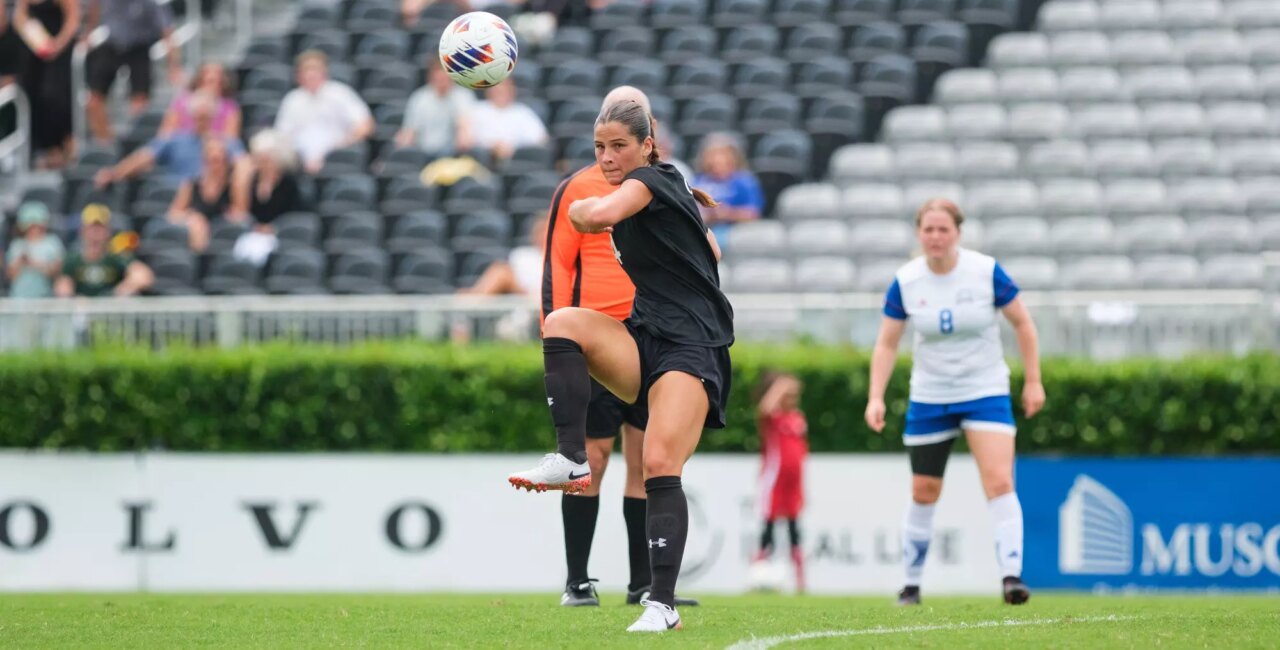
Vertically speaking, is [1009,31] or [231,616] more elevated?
[1009,31]

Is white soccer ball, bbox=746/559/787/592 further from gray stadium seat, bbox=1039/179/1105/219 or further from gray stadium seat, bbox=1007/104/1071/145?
gray stadium seat, bbox=1007/104/1071/145

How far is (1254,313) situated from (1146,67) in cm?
539

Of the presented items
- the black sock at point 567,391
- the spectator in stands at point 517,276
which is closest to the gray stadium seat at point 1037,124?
the spectator in stands at point 517,276

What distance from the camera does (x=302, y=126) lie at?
61.3 feet

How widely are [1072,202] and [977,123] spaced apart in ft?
5.30

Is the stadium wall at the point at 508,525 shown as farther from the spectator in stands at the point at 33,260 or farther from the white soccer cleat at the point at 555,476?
the white soccer cleat at the point at 555,476

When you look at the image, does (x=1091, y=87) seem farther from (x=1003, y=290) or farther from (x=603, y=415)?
(x=603, y=415)

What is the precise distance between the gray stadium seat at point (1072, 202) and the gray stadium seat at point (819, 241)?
1865 millimetres

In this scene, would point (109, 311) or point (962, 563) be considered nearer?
point (962, 563)

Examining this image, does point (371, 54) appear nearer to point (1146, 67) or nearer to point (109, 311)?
point (109, 311)

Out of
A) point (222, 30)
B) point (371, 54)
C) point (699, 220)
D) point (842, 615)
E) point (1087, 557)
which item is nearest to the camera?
point (699, 220)

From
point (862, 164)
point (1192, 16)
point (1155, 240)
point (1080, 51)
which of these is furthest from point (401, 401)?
point (1192, 16)

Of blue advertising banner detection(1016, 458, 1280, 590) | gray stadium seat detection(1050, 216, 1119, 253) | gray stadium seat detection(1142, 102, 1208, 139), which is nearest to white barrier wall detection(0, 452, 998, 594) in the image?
blue advertising banner detection(1016, 458, 1280, 590)

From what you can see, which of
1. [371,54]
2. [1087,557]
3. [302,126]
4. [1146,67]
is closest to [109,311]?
[302,126]
